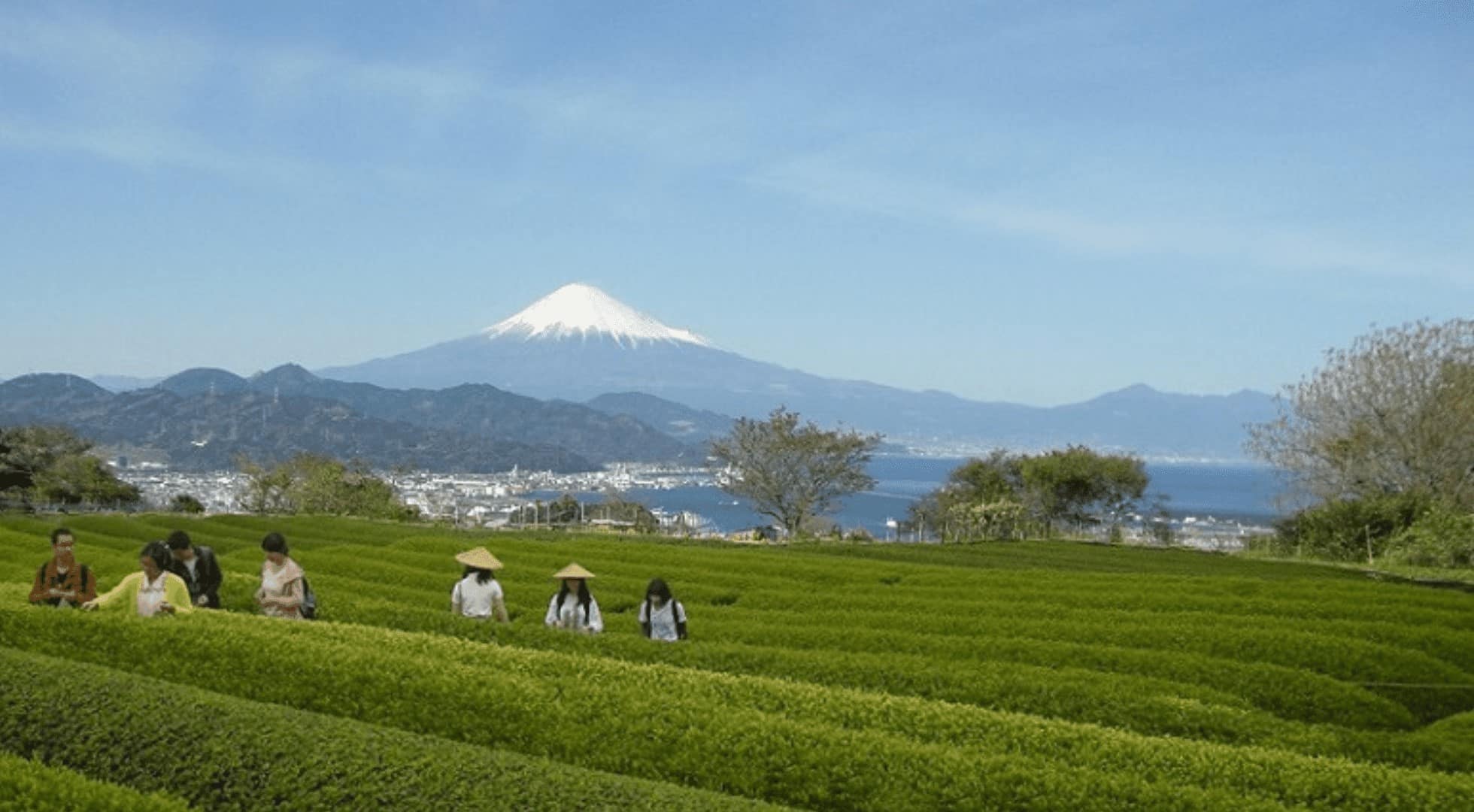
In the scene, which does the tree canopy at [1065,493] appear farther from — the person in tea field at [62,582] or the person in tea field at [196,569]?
the person in tea field at [62,582]

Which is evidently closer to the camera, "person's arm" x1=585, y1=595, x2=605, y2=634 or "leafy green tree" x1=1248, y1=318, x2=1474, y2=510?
"person's arm" x1=585, y1=595, x2=605, y2=634

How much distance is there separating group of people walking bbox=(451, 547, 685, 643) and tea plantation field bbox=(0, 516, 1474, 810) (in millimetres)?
471

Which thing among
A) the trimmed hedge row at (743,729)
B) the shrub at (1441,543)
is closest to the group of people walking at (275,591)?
the trimmed hedge row at (743,729)

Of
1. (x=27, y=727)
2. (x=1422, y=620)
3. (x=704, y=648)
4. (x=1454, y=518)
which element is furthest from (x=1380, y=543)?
(x=27, y=727)

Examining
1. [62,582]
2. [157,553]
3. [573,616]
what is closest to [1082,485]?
[573,616]

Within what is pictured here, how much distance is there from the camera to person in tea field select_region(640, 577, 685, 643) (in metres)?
14.6

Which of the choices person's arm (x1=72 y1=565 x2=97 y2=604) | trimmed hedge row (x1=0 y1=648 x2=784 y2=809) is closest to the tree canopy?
person's arm (x1=72 y1=565 x2=97 y2=604)

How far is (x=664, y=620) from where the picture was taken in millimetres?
14750

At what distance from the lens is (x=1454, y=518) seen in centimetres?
3459

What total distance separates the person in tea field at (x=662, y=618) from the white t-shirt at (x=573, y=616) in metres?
0.67

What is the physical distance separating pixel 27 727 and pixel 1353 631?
1719 cm

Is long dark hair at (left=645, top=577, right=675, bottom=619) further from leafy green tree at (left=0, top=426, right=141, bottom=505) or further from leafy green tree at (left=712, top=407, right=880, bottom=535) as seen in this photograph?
leafy green tree at (left=0, top=426, right=141, bottom=505)

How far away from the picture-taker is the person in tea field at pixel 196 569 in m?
14.4

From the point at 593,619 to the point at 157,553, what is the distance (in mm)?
5127
